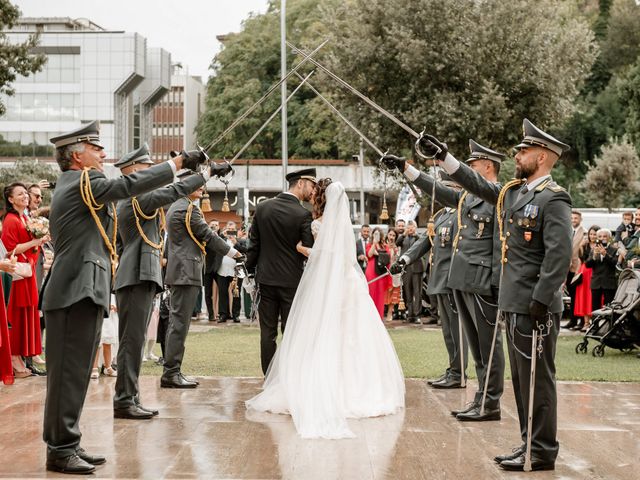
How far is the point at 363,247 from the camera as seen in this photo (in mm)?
19781

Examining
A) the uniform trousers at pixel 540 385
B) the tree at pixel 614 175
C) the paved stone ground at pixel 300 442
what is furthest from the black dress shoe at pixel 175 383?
the tree at pixel 614 175

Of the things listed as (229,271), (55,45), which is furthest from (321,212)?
(55,45)

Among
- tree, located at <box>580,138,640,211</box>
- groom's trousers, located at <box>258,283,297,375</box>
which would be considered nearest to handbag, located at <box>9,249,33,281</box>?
groom's trousers, located at <box>258,283,297,375</box>

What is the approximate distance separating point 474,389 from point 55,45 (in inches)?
2147

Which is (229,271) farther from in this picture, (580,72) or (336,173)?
(336,173)

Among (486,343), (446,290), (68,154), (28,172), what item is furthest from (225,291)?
(28,172)

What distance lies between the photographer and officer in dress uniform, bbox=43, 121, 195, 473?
6.18 metres

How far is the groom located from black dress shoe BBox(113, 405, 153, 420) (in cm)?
175

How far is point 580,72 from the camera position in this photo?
27.4 metres

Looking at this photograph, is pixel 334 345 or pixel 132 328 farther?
pixel 132 328

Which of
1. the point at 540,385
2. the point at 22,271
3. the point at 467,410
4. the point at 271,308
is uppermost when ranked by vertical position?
the point at 22,271

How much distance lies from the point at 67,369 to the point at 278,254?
3.39 meters

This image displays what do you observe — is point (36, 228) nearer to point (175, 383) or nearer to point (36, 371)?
point (36, 371)

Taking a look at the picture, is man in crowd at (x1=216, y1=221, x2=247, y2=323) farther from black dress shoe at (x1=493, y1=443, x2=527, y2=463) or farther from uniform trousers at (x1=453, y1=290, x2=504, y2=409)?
black dress shoe at (x1=493, y1=443, x2=527, y2=463)
